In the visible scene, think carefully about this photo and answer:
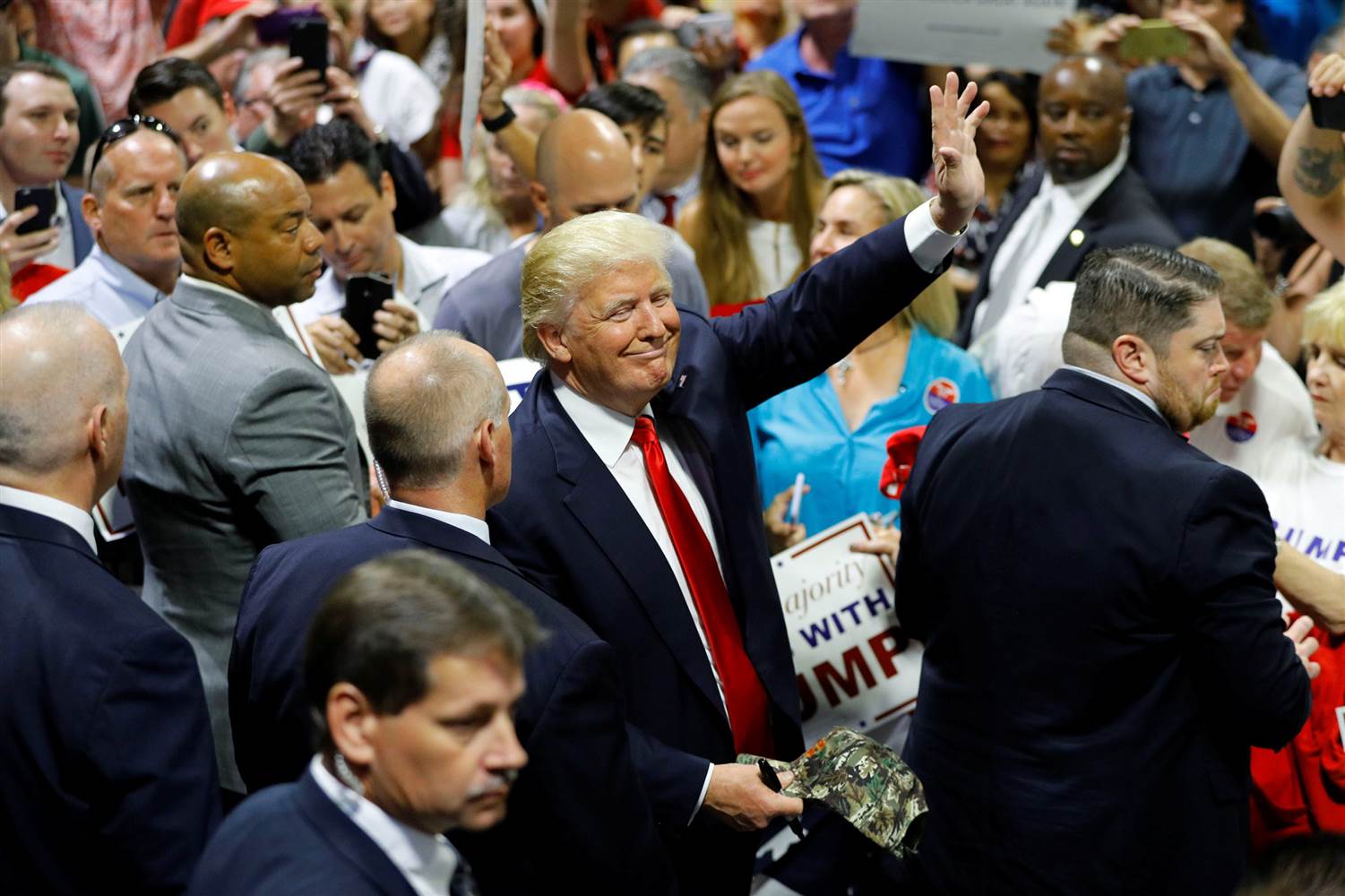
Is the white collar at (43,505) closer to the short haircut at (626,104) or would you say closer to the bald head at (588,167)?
the bald head at (588,167)

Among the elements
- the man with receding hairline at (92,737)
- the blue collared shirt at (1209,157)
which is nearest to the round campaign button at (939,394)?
the blue collared shirt at (1209,157)

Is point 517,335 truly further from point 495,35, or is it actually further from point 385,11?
point 385,11

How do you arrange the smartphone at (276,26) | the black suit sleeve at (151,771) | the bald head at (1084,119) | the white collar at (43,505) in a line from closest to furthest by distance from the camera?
the black suit sleeve at (151,771)
the white collar at (43,505)
the bald head at (1084,119)
the smartphone at (276,26)

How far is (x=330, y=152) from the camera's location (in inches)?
173

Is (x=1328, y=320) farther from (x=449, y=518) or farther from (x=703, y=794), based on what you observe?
(x=449, y=518)

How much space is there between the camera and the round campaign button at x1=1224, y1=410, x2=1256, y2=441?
13.0ft

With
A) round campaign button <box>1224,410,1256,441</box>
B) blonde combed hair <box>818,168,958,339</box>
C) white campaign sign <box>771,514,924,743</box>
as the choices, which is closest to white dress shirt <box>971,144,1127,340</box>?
blonde combed hair <box>818,168,958,339</box>

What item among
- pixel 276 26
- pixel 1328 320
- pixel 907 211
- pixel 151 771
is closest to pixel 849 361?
pixel 907 211

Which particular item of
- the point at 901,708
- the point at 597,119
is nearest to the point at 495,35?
the point at 597,119

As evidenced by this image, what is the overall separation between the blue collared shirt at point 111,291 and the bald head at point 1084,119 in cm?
303

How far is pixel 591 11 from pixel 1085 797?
16.6 feet

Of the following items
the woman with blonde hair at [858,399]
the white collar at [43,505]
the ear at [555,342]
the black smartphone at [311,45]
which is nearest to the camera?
the white collar at [43,505]

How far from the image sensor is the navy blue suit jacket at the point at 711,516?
286 cm

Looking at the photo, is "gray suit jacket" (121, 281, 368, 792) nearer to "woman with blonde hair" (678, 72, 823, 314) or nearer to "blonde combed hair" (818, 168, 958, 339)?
"blonde combed hair" (818, 168, 958, 339)
